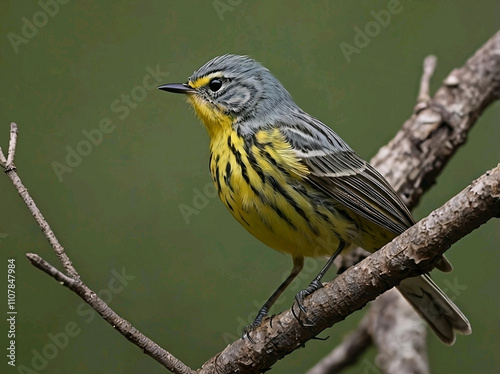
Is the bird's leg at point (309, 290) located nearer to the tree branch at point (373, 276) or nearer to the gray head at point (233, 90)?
the tree branch at point (373, 276)

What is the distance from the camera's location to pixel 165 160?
6703 mm

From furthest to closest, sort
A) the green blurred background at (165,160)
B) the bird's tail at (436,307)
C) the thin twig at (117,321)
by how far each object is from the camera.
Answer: the green blurred background at (165,160)
the bird's tail at (436,307)
the thin twig at (117,321)

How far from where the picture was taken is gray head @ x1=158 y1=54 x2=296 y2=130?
461cm

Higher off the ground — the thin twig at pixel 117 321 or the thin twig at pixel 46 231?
the thin twig at pixel 46 231

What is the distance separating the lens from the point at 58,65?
22.8 ft

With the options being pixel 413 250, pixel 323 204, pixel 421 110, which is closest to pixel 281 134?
pixel 323 204

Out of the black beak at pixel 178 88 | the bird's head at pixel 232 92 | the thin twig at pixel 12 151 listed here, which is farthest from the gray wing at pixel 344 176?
the thin twig at pixel 12 151

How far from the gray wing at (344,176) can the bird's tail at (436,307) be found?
0.45 m

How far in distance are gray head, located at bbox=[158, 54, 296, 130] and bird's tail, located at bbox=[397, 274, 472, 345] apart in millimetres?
1614

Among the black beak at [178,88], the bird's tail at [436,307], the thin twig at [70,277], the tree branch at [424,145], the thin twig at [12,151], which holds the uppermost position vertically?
the thin twig at [12,151]

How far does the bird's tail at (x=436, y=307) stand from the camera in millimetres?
4414

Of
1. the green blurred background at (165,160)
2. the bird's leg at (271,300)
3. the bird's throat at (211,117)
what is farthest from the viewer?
the green blurred background at (165,160)

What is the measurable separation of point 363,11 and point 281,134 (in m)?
3.45

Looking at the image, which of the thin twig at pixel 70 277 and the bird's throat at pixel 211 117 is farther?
the bird's throat at pixel 211 117
